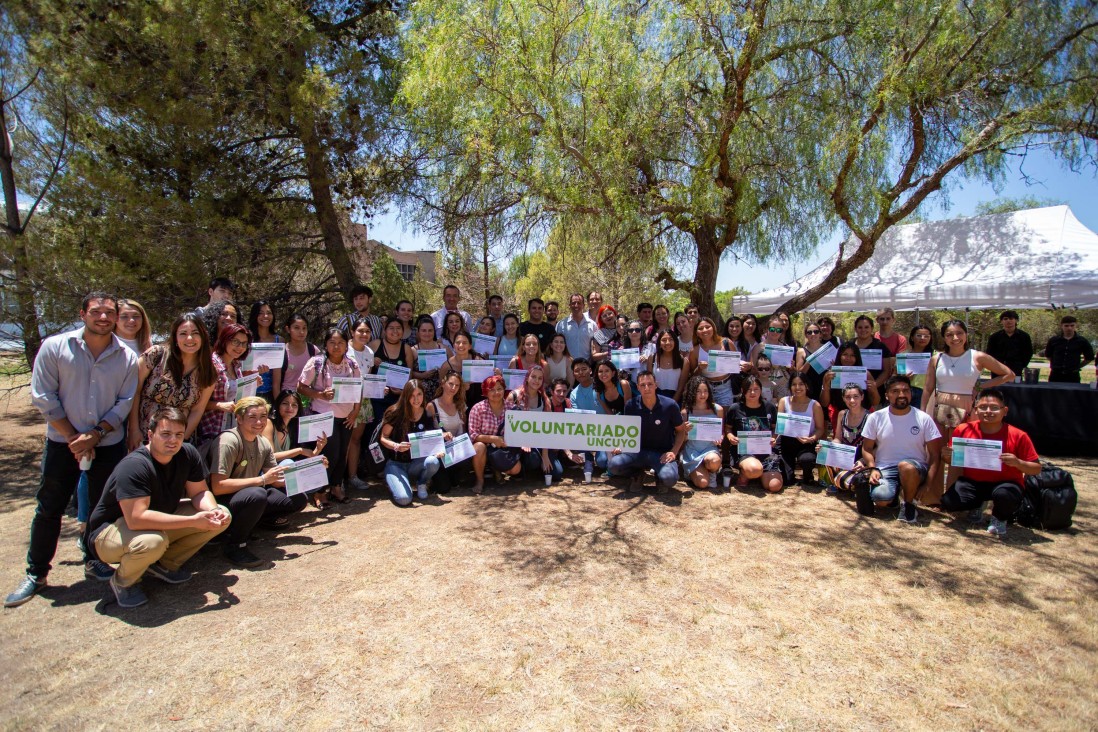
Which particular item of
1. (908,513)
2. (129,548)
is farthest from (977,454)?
(129,548)

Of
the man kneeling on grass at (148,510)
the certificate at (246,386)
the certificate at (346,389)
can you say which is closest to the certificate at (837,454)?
the certificate at (346,389)

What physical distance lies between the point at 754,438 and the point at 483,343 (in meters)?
3.12

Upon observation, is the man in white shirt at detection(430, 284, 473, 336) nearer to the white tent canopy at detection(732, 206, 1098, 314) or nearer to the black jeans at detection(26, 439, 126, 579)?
the black jeans at detection(26, 439, 126, 579)

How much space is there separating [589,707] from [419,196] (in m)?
7.82

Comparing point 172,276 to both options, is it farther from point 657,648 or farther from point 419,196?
point 657,648

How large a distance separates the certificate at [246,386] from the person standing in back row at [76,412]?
963mm

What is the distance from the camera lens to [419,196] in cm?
903

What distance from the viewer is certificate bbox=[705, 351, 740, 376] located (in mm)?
6219

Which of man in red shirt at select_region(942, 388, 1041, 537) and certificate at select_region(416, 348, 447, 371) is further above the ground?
certificate at select_region(416, 348, 447, 371)

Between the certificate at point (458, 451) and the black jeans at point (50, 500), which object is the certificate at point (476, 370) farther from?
the black jeans at point (50, 500)

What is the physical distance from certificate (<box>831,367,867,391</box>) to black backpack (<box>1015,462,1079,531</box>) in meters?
1.57

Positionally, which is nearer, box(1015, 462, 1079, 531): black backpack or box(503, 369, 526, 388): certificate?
box(1015, 462, 1079, 531): black backpack

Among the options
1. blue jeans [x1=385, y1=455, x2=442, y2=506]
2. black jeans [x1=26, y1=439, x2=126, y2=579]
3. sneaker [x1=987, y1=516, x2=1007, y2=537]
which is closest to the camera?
black jeans [x1=26, y1=439, x2=126, y2=579]

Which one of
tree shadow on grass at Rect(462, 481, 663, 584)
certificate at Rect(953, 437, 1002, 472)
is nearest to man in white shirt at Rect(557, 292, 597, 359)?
tree shadow on grass at Rect(462, 481, 663, 584)
